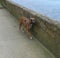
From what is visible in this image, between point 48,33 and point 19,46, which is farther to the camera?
point 19,46

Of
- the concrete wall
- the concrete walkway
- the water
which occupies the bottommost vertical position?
→ the water

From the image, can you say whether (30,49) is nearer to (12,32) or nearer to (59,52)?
(59,52)

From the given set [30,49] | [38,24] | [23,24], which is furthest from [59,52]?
[23,24]

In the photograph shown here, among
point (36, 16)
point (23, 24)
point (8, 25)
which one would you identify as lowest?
point (8, 25)

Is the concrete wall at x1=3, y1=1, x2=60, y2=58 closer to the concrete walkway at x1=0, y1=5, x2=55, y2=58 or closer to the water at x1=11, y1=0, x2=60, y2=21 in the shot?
the concrete walkway at x1=0, y1=5, x2=55, y2=58

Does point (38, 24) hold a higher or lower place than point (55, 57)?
higher

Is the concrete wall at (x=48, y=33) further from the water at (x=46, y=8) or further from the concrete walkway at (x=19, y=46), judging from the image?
the water at (x=46, y=8)

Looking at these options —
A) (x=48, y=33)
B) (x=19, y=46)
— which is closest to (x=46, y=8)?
(x=19, y=46)

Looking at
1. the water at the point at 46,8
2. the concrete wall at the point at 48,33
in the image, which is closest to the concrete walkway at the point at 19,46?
the concrete wall at the point at 48,33

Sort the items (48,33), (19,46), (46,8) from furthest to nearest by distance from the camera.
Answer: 1. (46,8)
2. (19,46)
3. (48,33)

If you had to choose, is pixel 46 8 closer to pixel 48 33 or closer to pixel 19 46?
pixel 19 46

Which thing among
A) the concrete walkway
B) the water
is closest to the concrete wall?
the concrete walkway

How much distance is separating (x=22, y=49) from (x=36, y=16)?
793 mm

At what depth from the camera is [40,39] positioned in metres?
3.54
